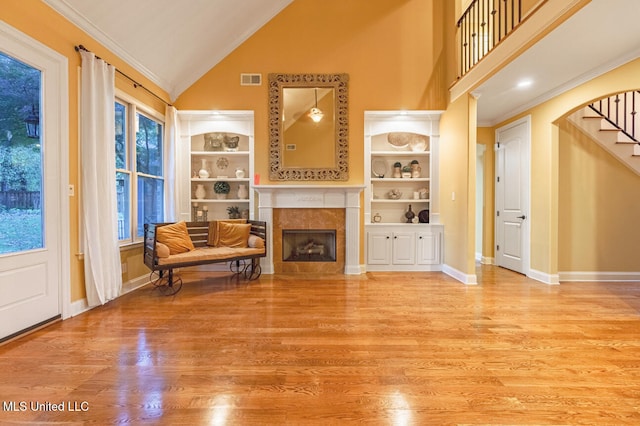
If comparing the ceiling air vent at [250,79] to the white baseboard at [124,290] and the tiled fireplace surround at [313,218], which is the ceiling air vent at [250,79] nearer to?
the tiled fireplace surround at [313,218]

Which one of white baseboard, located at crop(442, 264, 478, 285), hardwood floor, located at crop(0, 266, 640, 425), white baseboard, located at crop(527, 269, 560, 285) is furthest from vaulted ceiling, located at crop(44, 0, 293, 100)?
white baseboard, located at crop(527, 269, 560, 285)

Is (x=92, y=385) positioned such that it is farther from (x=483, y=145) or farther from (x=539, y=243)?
(x=483, y=145)

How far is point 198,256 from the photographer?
387cm

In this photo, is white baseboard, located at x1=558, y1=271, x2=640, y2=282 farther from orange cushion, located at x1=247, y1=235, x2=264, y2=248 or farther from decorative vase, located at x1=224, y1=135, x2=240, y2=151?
decorative vase, located at x1=224, y1=135, x2=240, y2=151

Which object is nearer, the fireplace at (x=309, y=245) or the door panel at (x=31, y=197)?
the door panel at (x=31, y=197)

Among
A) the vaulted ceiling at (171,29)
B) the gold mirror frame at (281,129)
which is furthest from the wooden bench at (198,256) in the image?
the vaulted ceiling at (171,29)

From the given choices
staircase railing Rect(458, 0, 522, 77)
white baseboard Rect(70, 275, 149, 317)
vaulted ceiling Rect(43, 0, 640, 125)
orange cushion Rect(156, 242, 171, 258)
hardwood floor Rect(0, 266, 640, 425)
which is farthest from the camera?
staircase railing Rect(458, 0, 522, 77)

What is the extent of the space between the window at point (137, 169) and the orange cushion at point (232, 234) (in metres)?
1.04

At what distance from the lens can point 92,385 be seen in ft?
6.01

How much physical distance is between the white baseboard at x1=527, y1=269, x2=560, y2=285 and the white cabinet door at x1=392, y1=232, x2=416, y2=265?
1.73m

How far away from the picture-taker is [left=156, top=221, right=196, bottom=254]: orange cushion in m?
3.88

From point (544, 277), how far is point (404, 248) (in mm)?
1993

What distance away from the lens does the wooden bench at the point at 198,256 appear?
12.1 feet

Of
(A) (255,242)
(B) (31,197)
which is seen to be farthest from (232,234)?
(B) (31,197)
